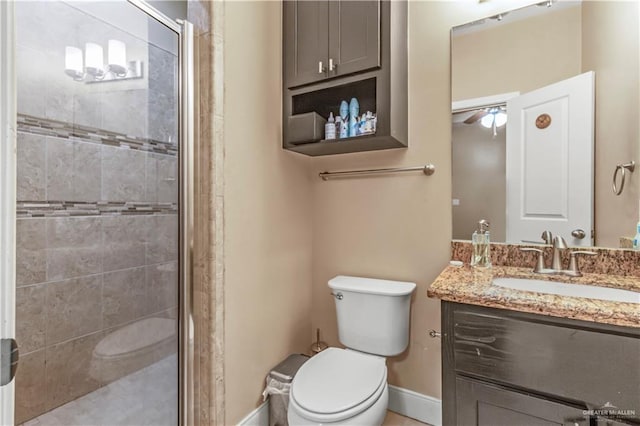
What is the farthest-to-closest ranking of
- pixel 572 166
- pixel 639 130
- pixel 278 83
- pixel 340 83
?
pixel 278 83, pixel 340 83, pixel 572 166, pixel 639 130

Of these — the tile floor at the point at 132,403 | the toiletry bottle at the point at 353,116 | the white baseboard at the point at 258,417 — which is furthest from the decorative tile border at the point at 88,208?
the white baseboard at the point at 258,417

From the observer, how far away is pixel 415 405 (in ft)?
5.39

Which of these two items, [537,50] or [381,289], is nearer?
[537,50]

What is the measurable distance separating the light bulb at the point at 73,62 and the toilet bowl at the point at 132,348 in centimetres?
116

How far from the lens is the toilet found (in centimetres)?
115

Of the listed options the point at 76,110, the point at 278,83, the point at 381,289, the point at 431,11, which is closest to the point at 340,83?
the point at 278,83

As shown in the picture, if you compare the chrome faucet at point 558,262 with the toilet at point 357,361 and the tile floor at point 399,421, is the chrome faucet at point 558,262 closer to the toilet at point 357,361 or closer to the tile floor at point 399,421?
the toilet at point 357,361

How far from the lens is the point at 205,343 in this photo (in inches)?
52.8

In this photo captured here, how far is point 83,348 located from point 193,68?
4.39 ft

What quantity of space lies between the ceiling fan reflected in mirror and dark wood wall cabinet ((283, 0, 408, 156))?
0.34 meters

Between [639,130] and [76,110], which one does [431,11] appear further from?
[76,110]

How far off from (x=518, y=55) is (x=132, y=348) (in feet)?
7.43

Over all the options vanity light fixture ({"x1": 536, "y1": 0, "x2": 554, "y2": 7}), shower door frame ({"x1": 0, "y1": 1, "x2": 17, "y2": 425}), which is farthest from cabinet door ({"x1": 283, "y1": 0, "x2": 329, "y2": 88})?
shower door frame ({"x1": 0, "y1": 1, "x2": 17, "y2": 425})

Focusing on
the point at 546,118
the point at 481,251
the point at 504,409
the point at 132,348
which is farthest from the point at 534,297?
the point at 132,348
